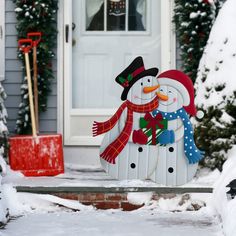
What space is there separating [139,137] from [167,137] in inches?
9.2

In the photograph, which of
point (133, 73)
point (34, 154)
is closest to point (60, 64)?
point (34, 154)

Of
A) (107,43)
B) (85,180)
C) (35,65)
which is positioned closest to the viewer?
(85,180)

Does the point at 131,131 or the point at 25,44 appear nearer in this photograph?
the point at 131,131

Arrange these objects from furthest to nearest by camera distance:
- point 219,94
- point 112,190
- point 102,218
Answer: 1. point 219,94
2. point 112,190
3. point 102,218

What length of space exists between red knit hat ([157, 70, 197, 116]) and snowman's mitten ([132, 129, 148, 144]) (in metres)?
0.42

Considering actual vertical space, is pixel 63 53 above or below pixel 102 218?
above

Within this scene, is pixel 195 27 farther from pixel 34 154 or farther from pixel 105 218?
pixel 105 218

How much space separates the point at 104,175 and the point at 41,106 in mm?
1192

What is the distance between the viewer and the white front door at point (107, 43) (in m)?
7.21

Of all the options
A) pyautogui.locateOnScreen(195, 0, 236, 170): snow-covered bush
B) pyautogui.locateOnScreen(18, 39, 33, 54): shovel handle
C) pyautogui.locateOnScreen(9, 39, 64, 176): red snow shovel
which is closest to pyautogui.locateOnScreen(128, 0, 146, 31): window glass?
pyautogui.locateOnScreen(18, 39, 33, 54): shovel handle

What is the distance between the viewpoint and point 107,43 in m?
7.22

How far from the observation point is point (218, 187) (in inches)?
199

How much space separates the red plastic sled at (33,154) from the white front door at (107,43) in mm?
1110

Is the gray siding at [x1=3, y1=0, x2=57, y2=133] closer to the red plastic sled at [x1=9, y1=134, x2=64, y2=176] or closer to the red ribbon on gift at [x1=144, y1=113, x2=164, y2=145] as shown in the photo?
the red plastic sled at [x1=9, y1=134, x2=64, y2=176]
